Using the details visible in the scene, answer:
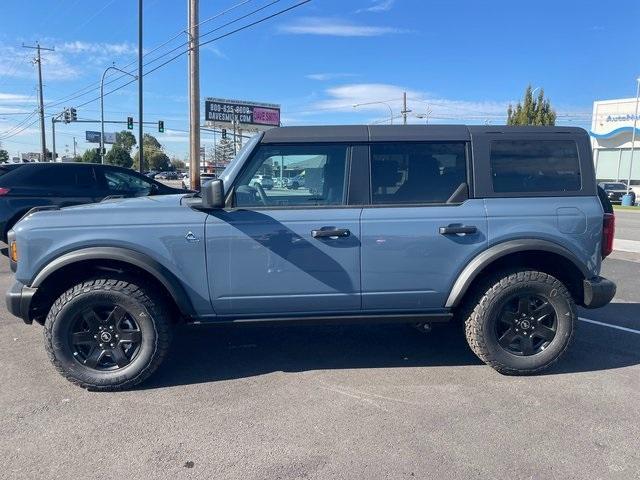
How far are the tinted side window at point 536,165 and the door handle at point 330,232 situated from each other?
132 centimetres

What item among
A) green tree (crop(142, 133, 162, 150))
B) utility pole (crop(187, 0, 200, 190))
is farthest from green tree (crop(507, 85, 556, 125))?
green tree (crop(142, 133, 162, 150))

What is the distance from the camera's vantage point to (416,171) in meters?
4.11

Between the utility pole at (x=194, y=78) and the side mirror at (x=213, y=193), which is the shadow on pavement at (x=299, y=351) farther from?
the utility pole at (x=194, y=78)

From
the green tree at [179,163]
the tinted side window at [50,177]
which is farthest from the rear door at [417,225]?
the green tree at [179,163]

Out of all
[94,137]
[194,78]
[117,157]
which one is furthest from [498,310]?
[94,137]

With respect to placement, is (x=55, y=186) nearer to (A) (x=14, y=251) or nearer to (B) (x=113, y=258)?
(A) (x=14, y=251)

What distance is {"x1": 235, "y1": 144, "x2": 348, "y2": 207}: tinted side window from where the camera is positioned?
4.02 m

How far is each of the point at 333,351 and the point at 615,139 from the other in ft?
151

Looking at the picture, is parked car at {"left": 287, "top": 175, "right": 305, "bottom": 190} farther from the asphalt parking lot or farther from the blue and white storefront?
the blue and white storefront

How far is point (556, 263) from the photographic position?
4.30 meters

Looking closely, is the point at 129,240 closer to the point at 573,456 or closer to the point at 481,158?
the point at 481,158

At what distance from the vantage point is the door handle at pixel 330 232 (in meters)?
3.89

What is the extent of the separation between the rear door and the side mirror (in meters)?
1.08

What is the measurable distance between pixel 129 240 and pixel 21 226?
0.83 metres
